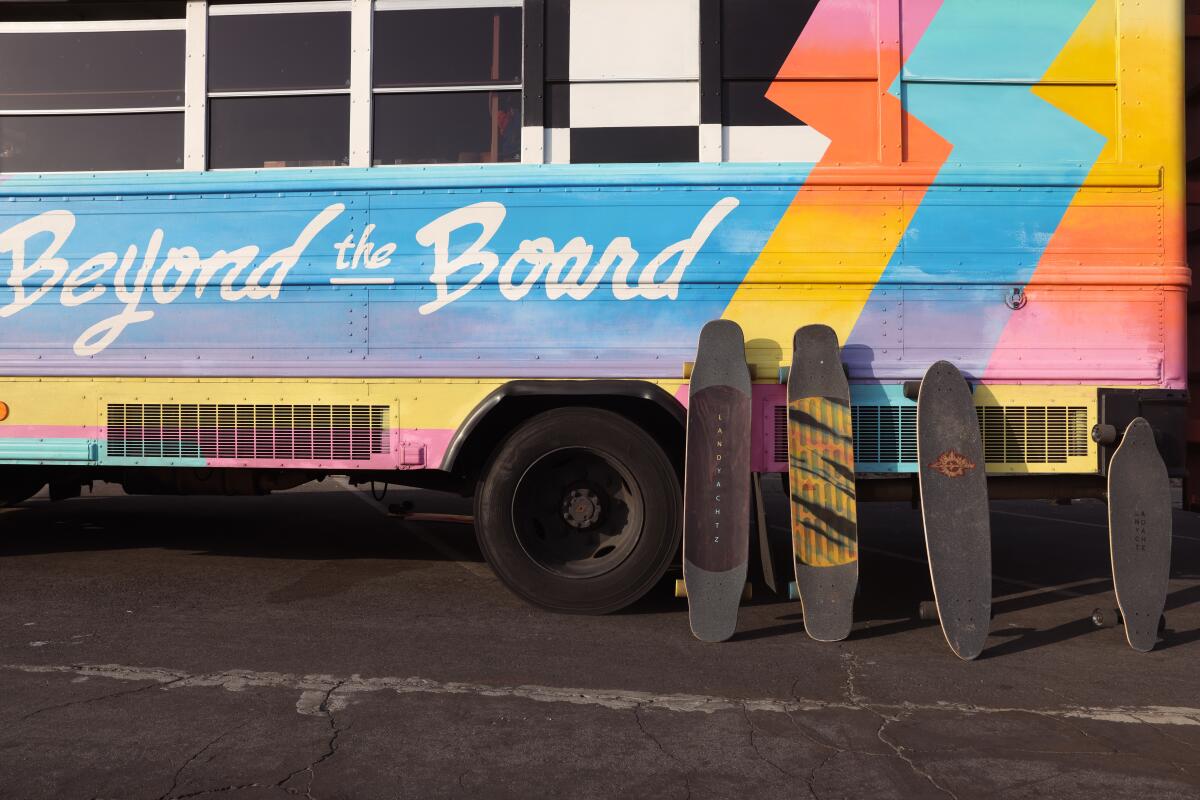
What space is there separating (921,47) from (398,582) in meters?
4.05

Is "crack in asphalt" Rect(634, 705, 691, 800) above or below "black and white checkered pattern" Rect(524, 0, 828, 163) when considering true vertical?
below

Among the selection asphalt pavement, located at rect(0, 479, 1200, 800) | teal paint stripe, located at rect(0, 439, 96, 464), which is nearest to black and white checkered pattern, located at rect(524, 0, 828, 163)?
asphalt pavement, located at rect(0, 479, 1200, 800)

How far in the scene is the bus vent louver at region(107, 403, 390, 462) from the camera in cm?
450

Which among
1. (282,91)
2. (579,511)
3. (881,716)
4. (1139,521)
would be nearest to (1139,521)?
(1139,521)

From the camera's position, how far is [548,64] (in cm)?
448

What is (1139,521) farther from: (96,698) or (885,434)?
(96,698)

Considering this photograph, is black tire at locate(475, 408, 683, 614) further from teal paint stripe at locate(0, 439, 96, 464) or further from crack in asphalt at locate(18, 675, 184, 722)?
teal paint stripe at locate(0, 439, 96, 464)

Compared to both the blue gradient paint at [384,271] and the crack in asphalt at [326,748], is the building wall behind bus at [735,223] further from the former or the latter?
the crack in asphalt at [326,748]

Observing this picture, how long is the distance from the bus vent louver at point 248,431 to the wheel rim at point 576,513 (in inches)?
31.5

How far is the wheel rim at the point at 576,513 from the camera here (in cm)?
446

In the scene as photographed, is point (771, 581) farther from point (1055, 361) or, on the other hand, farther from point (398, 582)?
point (398, 582)

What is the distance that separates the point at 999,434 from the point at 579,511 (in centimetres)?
210

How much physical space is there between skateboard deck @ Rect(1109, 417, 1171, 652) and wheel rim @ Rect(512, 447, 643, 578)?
2.28 meters

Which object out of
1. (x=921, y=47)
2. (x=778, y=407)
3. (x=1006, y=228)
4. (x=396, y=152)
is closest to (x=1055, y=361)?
(x=1006, y=228)
